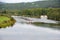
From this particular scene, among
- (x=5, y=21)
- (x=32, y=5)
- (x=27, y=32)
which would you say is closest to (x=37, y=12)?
(x=32, y=5)

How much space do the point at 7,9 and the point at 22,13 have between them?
1.11ft

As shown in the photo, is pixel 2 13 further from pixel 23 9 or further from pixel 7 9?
pixel 23 9

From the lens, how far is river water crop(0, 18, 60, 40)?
4031 millimetres

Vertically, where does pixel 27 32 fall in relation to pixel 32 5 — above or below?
below

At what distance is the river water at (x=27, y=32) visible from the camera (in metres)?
4.03

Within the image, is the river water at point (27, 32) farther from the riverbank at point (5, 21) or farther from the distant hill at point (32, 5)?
the distant hill at point (32, 5)

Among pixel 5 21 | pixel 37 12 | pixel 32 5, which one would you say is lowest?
pixel 5 21

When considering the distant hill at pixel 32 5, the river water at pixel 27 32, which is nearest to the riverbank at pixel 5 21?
the river water at pixel 27 32

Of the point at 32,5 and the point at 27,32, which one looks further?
the point at 32,5

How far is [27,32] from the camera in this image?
4234mm

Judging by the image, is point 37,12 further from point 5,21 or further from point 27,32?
point 5,21

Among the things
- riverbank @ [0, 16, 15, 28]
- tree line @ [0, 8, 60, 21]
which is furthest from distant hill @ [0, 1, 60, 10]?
riverbank @ [0, 16, 15, 28]

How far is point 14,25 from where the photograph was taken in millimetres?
4453

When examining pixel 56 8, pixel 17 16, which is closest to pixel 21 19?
pixel 17 16
